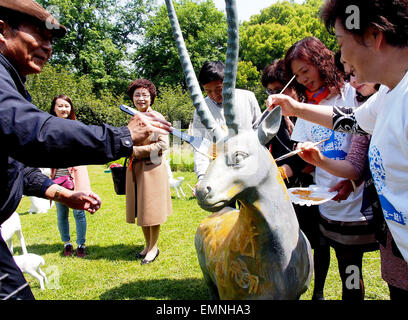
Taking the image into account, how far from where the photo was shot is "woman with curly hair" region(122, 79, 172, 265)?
14.2ft

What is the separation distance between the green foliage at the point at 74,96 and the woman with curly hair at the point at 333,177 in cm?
1707

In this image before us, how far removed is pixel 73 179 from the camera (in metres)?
4.84

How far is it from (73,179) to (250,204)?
3.93 meters

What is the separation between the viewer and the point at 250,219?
1763mm

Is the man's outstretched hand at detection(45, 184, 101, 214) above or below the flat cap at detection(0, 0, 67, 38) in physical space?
below

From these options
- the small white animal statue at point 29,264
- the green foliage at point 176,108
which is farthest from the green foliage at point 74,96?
the small white animal statue at point 29,264

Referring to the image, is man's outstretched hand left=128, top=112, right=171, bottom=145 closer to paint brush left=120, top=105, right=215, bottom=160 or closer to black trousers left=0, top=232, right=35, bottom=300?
paint brush left=120, top=105, right=215, bottom=160

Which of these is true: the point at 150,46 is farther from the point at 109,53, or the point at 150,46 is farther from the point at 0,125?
the point at 0,125

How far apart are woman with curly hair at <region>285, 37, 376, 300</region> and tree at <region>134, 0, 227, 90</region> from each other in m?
25.6

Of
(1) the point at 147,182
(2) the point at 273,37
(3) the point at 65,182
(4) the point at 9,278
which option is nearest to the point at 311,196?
(4) the point at 9,278

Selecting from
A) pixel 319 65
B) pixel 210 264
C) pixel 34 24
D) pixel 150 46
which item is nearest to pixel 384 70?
pixel 319 65

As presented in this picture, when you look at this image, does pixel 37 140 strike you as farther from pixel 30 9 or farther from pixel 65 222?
pixel 65 222

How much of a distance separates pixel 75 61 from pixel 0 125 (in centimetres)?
3365

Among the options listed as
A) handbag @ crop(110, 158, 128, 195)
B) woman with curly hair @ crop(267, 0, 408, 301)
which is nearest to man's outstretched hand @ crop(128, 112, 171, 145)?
woman with curly hair @ crop(267, 0, 408, 301)
